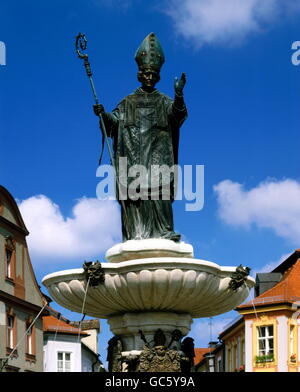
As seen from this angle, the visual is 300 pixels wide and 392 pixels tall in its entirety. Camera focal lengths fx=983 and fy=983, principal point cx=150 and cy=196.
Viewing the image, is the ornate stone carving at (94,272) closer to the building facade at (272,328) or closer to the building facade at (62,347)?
the building facade at (272,328)

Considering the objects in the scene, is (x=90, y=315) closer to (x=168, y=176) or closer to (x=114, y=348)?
(x=114, y=348)

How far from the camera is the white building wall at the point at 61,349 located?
4994 centimetres

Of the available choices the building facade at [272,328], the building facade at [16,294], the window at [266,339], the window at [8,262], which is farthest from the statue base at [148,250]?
the window at [266,339]

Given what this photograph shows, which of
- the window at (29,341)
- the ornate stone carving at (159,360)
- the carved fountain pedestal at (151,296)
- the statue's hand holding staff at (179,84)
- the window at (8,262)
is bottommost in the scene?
the ornate stone carving at (159,360)

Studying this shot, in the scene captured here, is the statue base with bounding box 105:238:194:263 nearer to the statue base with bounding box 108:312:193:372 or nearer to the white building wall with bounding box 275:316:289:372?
the statue base with bounding box 108:312:193:372

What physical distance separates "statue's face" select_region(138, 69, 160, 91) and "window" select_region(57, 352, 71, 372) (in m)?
37.9

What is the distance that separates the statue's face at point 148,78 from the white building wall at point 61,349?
118 feet

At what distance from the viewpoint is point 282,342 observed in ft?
156

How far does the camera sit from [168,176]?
1422cm

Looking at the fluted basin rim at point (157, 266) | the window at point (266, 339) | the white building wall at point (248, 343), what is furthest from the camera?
the white building wall at point (248, 343)

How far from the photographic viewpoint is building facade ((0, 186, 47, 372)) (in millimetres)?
41969

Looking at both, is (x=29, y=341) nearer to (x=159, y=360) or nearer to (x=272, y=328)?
(x=272, y=328)

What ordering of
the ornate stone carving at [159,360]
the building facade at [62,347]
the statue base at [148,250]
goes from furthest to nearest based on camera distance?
the building facade at [62,347] < the statue base at [148,250] < the ornate stone carving at [159,360]
